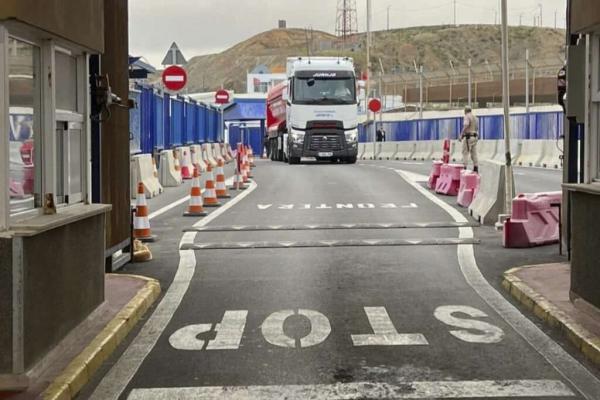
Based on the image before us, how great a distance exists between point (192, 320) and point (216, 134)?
38.5 metres

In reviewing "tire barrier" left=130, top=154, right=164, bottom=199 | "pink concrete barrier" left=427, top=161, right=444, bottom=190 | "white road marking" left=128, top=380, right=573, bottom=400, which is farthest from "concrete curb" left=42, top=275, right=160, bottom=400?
"pink concrete barrier" left=427, top=161, right=444, bottom=190

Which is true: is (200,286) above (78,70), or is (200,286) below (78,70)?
below

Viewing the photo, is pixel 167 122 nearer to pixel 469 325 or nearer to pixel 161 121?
pixel 161 121

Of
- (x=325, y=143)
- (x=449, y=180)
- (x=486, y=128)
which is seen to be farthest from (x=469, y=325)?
(x=486, y=128)

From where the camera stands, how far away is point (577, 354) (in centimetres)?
649

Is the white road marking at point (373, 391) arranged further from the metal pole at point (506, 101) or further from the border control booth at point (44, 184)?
the metal pole at point (506, 101)

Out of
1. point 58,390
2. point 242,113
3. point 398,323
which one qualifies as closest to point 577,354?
point 398,323

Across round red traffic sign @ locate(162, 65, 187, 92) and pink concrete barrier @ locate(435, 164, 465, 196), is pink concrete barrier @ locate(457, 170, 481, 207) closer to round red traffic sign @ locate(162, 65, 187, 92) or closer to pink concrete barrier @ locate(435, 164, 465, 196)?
pink concrete barrier @ locate(435, 164, 465, 196)

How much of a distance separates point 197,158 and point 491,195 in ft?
55.6

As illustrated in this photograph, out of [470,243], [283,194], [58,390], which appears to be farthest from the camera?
[283,194]

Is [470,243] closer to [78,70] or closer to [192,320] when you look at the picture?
[192,320]

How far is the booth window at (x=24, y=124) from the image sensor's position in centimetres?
556

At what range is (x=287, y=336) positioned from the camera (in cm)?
709

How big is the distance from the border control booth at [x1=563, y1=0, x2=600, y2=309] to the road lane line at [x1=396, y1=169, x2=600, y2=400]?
0.56m
